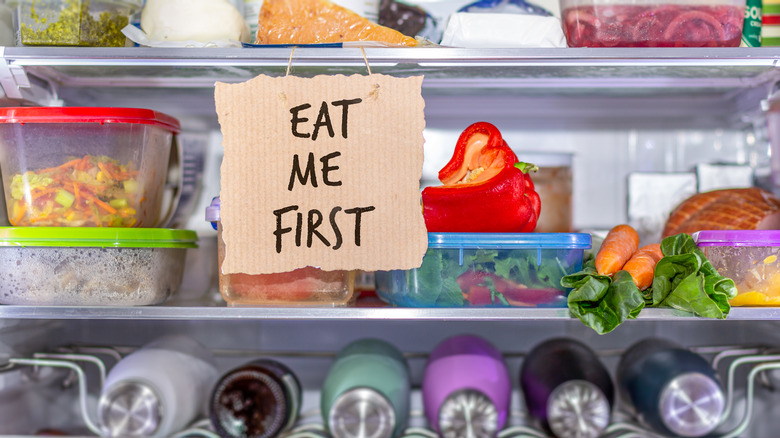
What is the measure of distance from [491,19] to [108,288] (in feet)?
2.77

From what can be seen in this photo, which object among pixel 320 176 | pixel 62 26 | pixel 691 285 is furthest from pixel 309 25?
pixel 691 285

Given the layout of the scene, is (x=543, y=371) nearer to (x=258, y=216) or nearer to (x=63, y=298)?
(x=258, y=216)

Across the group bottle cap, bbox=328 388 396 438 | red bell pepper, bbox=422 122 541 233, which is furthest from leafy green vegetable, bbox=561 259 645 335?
bottle cap, bbox=328 388 396 438

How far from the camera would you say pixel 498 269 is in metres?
0.99

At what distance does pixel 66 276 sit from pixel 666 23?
115 centimetres

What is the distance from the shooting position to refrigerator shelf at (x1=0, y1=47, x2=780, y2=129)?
993 millimetres

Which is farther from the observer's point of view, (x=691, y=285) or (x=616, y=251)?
(x=616, y=251)

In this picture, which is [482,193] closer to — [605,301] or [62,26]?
[605,301]

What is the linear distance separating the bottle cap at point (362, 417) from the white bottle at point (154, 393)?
11.7 inches

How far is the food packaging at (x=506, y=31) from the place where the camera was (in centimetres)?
105

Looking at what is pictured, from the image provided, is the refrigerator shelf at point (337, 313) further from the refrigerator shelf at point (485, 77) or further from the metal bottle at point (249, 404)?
the refrigerator shelf at point (485, 77)

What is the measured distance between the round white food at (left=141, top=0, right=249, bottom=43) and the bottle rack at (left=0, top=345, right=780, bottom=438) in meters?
0.65

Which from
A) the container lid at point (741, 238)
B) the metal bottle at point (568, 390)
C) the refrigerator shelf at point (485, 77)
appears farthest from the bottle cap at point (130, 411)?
the container lid at point (741, 238)

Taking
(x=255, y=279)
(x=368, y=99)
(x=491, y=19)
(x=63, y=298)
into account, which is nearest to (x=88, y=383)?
(x=63, y=298)
